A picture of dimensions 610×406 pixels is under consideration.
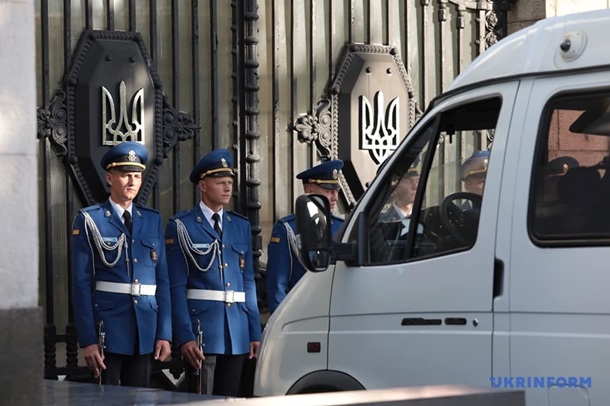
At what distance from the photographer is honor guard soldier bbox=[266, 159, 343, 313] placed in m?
8.84

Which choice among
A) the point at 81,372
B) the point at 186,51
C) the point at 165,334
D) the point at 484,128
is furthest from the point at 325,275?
the point at 186,51

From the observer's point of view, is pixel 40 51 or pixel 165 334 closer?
pixel 165 334

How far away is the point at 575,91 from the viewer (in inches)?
214

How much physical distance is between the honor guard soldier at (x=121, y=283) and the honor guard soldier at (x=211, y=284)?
228mm

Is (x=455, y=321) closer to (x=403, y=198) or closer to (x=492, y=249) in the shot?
(x=492, y=249)

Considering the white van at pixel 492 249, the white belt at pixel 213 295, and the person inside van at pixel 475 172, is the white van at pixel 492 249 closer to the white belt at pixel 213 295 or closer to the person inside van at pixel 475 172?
the person inside van at pixel 475 172

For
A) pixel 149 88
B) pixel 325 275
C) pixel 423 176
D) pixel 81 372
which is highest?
pixel 149 88

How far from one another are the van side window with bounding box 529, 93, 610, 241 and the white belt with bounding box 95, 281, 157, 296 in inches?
124

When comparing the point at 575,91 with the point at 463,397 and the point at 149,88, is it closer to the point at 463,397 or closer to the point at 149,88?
the point at 463,397

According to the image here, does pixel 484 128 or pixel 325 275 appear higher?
pixel 484 128

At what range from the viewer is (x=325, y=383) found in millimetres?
6098

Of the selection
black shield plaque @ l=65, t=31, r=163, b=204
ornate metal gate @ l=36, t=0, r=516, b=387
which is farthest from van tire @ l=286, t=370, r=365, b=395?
black shield plaque @ l=65, t=31, r=163, b=204

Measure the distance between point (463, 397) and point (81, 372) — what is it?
566 cm

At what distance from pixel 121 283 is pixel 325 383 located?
225cm
